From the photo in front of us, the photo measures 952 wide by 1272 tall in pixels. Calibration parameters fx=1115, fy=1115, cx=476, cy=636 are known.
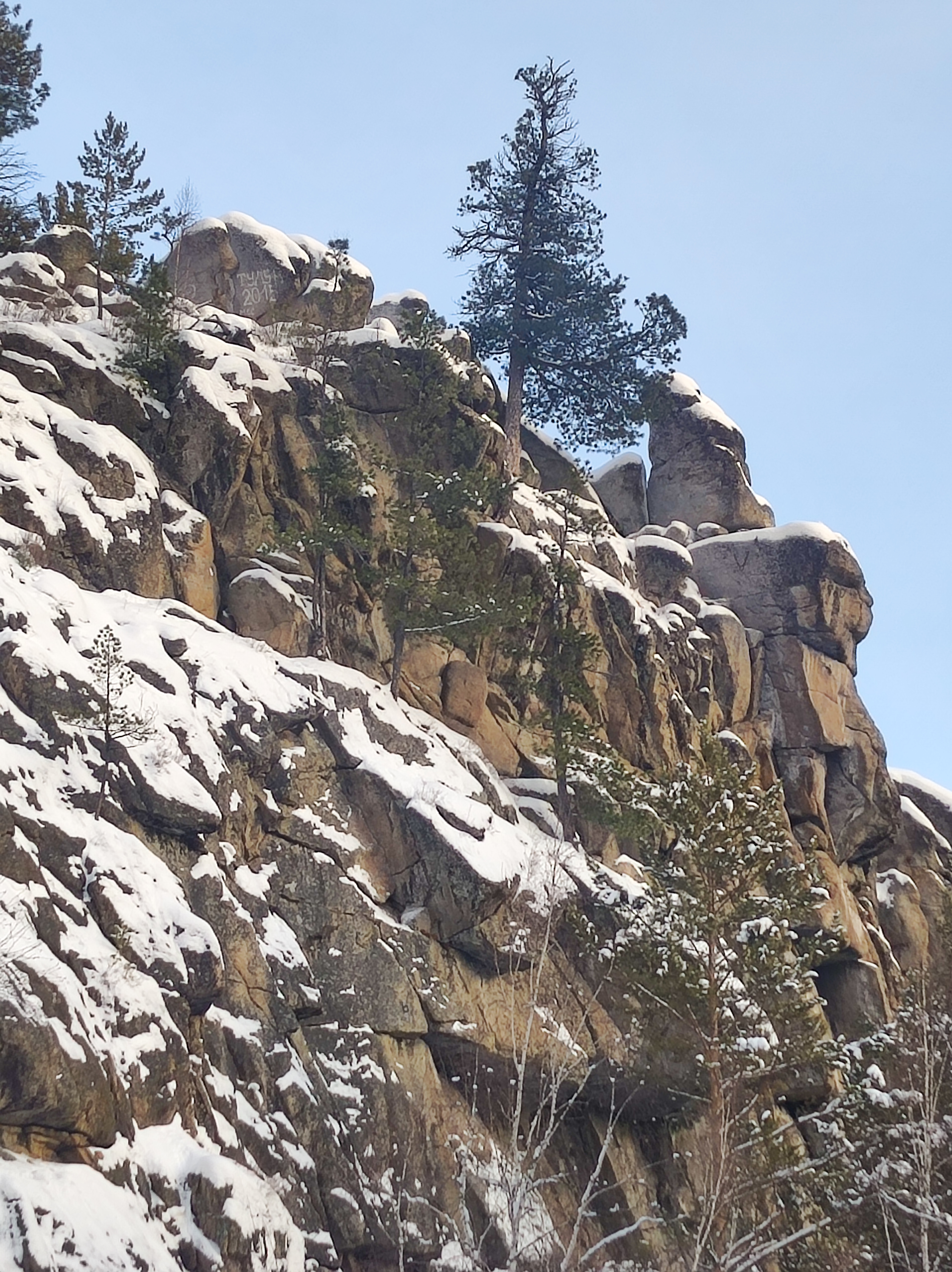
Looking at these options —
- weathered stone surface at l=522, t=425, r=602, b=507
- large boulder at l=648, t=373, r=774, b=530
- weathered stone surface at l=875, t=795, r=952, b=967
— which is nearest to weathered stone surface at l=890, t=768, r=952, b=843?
weathered stone surface at l=875, t=795, r=952, b=967

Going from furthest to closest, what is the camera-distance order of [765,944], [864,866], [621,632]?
[864,866], [621,632], [765,944]

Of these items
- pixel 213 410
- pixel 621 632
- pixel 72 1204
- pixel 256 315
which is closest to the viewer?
pixel 72 1204

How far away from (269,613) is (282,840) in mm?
6169

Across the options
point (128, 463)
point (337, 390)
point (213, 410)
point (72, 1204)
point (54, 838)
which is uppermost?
point (337, 390)

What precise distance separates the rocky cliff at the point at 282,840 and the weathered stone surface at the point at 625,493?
801 centimetres

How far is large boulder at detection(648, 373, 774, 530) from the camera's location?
4075 cm

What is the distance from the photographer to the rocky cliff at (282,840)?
42.1 feet

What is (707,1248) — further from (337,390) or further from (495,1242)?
(337,390)

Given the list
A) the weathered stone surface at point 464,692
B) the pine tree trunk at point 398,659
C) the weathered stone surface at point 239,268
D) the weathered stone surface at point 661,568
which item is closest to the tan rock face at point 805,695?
the weathered stone surface at point 661,568

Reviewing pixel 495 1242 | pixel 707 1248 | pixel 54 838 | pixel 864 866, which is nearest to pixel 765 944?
pixel 707 1248

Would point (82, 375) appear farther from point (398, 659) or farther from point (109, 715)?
point (109, 715)

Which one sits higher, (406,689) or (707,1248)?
(406,689)

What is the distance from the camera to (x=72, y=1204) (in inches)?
433

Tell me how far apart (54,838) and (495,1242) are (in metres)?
8.48
